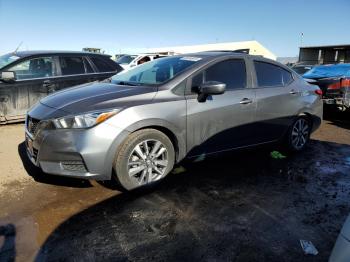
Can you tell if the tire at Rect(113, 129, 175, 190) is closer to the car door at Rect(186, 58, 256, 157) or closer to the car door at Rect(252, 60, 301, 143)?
the car door at Rect(186, 58, 256, 157)

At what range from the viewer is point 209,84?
4.17 meters

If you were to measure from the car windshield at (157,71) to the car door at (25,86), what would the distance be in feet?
8.58

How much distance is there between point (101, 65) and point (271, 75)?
12.8 ft

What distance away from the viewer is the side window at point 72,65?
723cm

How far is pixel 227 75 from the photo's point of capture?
15.4ft

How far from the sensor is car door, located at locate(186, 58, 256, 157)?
4.25 meters

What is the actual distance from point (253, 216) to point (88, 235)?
160 centimetres

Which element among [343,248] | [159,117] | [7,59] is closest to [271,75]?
[159,117]

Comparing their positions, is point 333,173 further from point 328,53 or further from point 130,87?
point 328,53

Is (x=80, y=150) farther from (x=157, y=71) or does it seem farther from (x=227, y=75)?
(x=227, y=75)

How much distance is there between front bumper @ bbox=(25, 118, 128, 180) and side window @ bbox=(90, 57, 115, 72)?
4.05 metres

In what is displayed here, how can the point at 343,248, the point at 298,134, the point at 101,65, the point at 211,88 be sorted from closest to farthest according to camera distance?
the point at 343,248 → the point at 211,88 → the point at 298,134 → the point at 101,65

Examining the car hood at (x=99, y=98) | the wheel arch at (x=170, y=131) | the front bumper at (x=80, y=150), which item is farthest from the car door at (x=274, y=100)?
the front bumper at (x=80, y=150)

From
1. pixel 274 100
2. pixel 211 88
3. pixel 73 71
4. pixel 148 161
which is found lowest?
pixel 148 161
